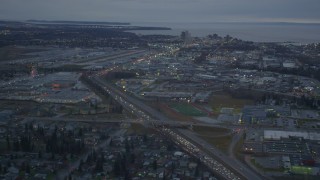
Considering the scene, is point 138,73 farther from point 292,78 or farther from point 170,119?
point 170,119

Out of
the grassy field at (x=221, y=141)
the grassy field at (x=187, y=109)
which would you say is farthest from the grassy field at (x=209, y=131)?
the grassy field at (x=187, y=109)

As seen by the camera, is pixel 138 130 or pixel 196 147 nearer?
pixel 196 147

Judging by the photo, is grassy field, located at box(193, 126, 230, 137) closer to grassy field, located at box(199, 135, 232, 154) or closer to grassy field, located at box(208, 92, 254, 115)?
grassy field, located at box(199, 135, 232, 154)

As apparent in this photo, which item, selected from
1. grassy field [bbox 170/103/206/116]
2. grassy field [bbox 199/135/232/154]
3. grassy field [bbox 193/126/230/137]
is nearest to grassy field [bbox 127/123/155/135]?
grassy field [bbox 193/126/230/137]

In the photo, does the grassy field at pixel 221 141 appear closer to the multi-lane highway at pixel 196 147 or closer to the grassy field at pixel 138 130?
the multi-lane highway at pixel 196 147

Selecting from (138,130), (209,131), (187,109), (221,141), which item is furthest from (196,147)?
(187,109)

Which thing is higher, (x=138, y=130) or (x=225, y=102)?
(x=225, y=102)

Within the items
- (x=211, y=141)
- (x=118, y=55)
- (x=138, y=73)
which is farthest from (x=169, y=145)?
(x=118, y=55)

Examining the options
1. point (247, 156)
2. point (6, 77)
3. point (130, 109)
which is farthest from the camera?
point (6, 77)

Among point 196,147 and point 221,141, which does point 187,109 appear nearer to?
point 221,141

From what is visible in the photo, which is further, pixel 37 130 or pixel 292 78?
pixel 292 78
